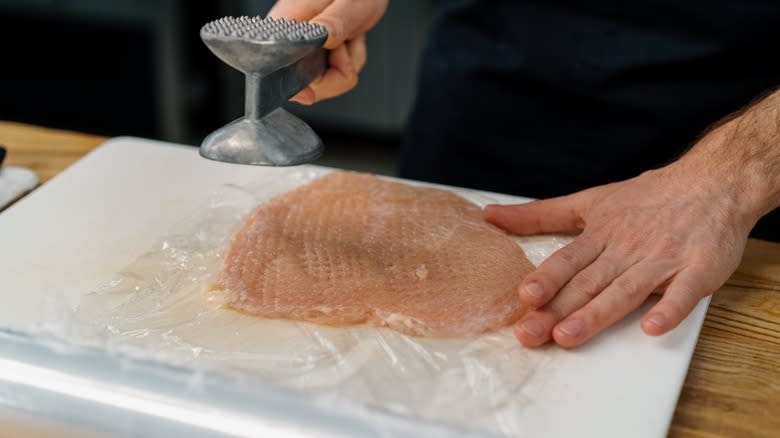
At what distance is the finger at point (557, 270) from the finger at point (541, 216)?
0.09 m

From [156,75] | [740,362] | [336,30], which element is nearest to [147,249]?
[336,30]

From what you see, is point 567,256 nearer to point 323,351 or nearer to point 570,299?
point 570,299

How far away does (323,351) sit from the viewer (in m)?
1.04

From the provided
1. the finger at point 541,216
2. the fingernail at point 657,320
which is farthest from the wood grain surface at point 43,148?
the fingernail at point 657,320

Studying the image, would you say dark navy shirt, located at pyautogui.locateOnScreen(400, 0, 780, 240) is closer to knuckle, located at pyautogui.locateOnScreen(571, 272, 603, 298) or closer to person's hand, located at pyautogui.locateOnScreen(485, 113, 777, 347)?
person's hand, located at pyautogui.locateOnScreen(485, 113, 777, 347)

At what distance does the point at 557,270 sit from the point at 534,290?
57mm

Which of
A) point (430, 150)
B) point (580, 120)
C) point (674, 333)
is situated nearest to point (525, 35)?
point (580, 120)

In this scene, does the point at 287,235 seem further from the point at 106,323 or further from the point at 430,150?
the point at 430,150

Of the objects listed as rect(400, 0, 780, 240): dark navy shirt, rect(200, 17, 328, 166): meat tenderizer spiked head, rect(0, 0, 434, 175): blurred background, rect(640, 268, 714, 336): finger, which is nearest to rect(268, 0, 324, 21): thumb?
rect(200, 17, 328, 166): meat tenderizer spiked head

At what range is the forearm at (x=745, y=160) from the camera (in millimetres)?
1256

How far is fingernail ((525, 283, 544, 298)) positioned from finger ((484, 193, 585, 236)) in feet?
0.74

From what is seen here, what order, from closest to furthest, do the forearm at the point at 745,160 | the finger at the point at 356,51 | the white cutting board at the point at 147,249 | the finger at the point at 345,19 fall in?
the white cutting board at the point at 147,249 → the forearm at the point at 745,160 → the finger at the point at 345,19 → the finger at the point at 356,51

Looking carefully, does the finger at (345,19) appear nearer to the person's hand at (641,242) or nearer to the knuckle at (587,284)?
the person's hand at (641,242)

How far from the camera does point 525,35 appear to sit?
1663mm
